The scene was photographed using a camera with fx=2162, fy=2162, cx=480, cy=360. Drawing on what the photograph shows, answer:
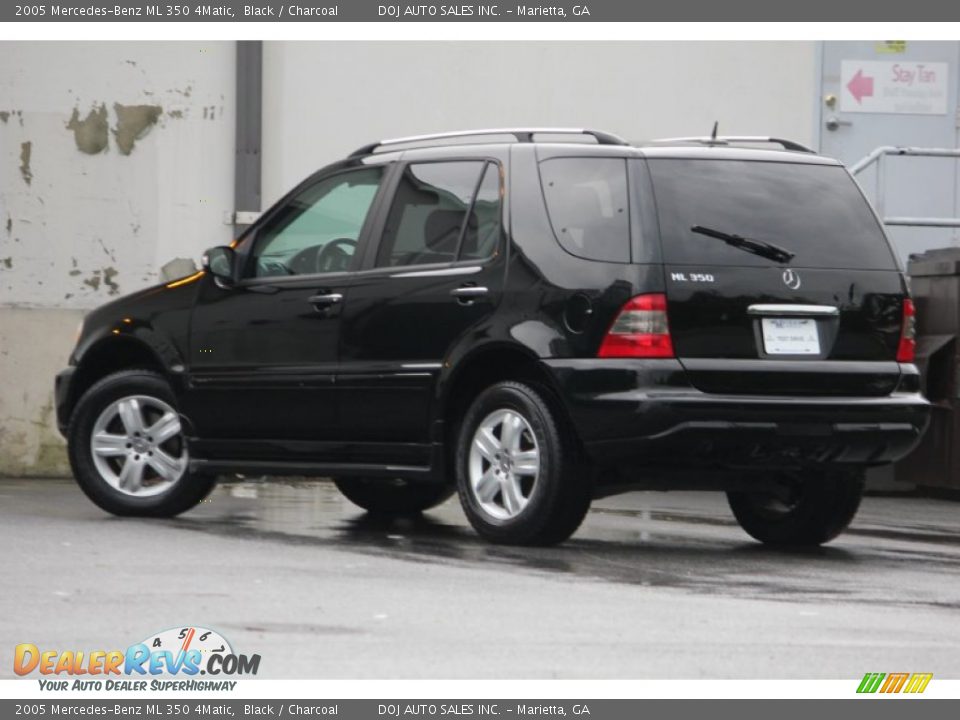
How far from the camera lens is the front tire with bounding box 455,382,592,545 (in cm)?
912

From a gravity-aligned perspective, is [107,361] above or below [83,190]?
below

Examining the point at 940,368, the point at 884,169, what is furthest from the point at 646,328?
the point at 884,169

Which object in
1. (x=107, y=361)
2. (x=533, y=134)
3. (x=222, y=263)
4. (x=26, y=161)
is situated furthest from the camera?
(x=26, y=161)

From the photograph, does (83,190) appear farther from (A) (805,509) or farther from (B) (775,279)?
(B) (775,279)

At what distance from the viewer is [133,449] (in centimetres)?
1084

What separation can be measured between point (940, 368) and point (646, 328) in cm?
593

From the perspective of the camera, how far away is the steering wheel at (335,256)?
33.5 feet

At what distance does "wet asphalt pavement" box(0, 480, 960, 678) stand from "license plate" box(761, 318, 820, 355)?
0.93 meters

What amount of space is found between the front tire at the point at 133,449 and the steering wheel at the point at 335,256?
1.08 m

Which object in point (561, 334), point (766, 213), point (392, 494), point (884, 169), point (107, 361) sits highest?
point (884, 169)

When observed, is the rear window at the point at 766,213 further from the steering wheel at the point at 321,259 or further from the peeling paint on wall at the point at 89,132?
the peeling paint on wall at the point at 89,132

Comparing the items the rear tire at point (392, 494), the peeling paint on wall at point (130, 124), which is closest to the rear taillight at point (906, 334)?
the rear tire at point (392, 494)

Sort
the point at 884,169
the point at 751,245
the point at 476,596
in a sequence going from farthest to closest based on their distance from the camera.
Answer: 1. the point at 884,169
2. the point at 751,245
3. the point at 476,596

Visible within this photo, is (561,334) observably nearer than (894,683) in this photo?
No
